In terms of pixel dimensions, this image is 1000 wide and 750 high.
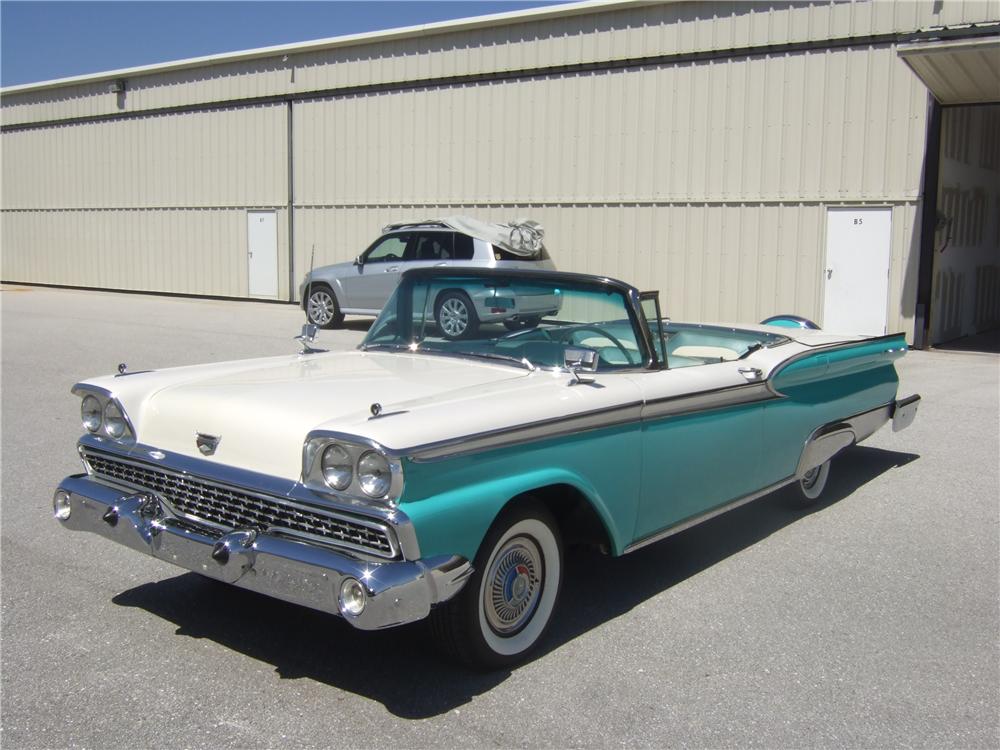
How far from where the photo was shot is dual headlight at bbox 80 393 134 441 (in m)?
3.91

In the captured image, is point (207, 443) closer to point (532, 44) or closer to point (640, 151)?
point (640, 151)

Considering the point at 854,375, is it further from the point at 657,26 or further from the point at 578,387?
the point at 657,26

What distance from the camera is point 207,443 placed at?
11.7 ft

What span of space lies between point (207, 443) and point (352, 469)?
713mm

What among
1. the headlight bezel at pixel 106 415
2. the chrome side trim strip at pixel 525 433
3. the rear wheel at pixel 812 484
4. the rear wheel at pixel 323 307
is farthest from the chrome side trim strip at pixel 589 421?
the rear wheel at pixel 323 307

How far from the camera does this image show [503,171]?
17547mm

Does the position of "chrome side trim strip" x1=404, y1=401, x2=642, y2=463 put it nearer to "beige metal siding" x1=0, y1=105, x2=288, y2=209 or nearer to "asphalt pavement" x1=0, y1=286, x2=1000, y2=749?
"asphalt pavement" x1=0, y1=286, x2=1000, y2=749

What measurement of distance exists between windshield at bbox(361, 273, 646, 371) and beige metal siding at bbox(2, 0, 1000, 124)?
10802 millimetres

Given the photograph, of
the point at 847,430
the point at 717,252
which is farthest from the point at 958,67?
the point at 847,430

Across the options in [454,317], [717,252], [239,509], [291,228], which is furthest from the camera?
[291,228]

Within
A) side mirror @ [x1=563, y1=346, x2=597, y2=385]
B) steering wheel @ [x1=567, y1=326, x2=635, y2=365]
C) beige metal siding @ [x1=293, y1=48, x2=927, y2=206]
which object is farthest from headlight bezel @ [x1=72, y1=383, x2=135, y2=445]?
beige metal siding @ [x1=293, y1=48, x2=927, y2=206]

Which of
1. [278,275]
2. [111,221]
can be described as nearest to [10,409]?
[278,275]

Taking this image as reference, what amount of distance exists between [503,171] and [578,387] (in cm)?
1411

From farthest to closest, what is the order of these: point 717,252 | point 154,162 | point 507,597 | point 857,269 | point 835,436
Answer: point 154,162 < point 717,252 < point 857,269 < point 835,436 < point 507,597
